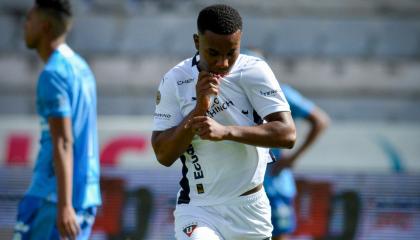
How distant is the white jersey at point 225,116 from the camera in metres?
4.33

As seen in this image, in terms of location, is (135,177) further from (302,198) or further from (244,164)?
(244,164)

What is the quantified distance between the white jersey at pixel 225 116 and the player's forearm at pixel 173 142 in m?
0.08

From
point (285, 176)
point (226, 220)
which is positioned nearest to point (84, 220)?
point (226, 220)

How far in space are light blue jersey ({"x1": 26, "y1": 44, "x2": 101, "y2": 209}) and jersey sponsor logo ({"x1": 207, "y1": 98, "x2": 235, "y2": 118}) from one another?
1071 mm

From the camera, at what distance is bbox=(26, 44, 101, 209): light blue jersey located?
201 inches

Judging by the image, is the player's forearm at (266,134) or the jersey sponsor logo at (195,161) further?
the jersey sponsor logo at (195,161)

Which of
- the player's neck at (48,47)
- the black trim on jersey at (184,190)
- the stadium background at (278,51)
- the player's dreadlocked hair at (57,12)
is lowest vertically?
the stadium background at (278,51)

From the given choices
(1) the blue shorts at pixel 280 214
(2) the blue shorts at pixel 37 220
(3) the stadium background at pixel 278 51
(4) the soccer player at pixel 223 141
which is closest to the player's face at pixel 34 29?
(2) the blue shorts at pixel 37 220

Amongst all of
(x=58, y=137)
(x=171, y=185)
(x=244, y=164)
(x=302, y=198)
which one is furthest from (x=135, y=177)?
(x=244, y=164)

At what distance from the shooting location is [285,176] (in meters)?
7.30

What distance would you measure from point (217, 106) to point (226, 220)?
1.76 feet

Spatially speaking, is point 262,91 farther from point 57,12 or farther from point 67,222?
point 57,12

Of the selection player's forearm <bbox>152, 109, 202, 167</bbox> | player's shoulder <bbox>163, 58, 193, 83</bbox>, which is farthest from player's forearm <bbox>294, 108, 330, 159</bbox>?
player's forearm <bbox>152, 109, 202, 167</bbox>

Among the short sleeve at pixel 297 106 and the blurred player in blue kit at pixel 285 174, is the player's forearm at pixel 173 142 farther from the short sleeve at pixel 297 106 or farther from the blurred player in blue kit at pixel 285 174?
the short sleeve at pixel 297 106
